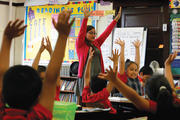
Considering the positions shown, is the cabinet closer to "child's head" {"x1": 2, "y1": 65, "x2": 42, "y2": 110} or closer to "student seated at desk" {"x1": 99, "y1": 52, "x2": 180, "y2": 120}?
"student seated at desk" {"x1": 99, "y1": 52, "x2": 180, "y2": 120}

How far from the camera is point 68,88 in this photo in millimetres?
5230

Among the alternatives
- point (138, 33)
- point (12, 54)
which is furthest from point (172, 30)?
point (12, 54)

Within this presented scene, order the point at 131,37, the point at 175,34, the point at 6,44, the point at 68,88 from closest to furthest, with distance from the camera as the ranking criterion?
the point at 6,44 < the point at 175,34 < the point at 131,37 < the point at 68,88

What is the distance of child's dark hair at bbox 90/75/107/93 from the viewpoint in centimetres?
224

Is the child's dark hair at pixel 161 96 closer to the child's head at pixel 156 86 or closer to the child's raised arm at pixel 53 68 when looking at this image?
the child's head at pixel 156 86

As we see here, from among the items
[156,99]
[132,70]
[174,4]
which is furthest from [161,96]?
[174,4]

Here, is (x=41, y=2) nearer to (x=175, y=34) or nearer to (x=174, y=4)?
(x=174, y=4)

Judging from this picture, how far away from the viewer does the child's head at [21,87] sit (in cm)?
92

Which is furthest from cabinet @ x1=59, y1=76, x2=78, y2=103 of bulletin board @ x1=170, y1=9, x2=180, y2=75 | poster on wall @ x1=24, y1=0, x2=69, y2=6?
bulletin board @ x1=170, y1=9, x2=180, y2=75

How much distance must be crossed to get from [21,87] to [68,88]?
14.3 feet

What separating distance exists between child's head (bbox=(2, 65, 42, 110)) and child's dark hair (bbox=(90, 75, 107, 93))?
1314 millimetres

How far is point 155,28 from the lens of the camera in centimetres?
496

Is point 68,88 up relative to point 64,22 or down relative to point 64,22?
down

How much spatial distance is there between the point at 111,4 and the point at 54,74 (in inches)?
174
